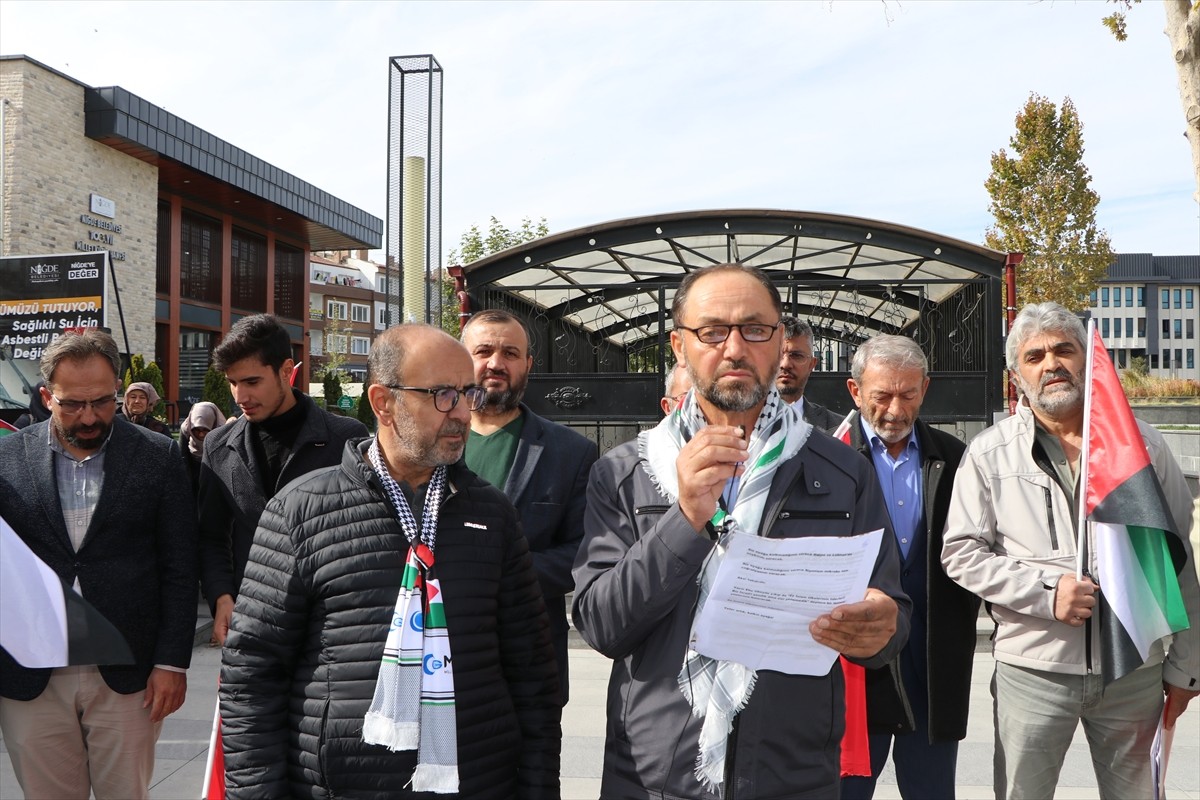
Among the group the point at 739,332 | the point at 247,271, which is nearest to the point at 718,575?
the point at 739,332

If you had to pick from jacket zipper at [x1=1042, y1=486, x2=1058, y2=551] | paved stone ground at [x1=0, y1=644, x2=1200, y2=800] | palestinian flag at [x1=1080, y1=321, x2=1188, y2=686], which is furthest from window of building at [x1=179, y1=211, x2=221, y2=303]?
palestinian flag at [x1=1080, y1=321, x2=1188, y2=686]

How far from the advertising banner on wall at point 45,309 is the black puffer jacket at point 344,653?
9.75 meters

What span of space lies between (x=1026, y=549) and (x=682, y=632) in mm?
1668

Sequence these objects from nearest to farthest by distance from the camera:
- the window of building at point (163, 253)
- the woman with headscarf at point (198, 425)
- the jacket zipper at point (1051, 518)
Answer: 1. the jacket zipper at point (1051, 518)
2. the woman with headscarf at point (198, 425)
3. the window of building at point (163, 253)

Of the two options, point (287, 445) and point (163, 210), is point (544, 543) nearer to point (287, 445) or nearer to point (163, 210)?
point (287, 445)

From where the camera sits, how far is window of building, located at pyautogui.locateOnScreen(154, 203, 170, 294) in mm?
33406

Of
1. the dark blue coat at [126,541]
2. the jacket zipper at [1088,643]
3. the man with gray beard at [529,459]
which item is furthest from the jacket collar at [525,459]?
the jacket zipper at [1088,643]

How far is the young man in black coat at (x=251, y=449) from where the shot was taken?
3.47 metres

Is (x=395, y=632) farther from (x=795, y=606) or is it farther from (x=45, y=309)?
(x=45, y=309)

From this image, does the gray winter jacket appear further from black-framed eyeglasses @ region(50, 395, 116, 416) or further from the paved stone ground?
the paved stone ground

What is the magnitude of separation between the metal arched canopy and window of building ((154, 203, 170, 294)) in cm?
2616

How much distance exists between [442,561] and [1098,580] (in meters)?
2.11

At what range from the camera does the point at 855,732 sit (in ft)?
10.5

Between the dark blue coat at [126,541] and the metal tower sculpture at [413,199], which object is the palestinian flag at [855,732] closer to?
the dark blue coat at [126,541]
